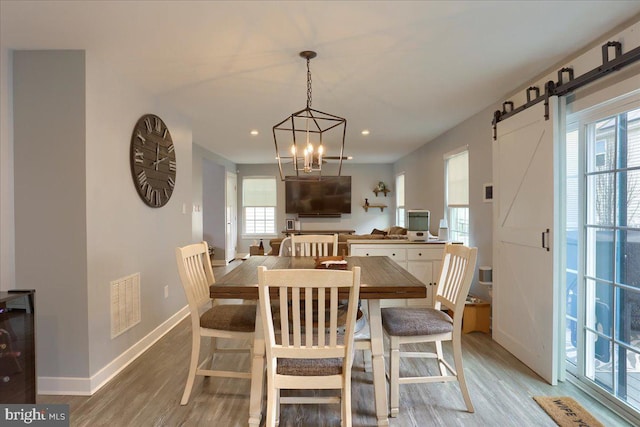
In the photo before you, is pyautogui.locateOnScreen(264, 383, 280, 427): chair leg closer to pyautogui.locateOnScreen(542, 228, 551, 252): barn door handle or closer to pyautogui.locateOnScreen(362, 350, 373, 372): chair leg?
pyautogui.locateOnScreen(362, 350, 373, 372): chair leg

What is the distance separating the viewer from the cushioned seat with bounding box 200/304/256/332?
2.34m

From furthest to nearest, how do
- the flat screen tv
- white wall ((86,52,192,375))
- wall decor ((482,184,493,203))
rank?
the flat screen tv < wall decor ((482,184,493,203)) < white wall ((86,52,192,375))

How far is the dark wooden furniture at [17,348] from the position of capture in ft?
6.61

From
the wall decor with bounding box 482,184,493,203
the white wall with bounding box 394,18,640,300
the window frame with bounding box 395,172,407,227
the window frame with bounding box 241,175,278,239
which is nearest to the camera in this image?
the white wall with bounding box 394,18,640,300

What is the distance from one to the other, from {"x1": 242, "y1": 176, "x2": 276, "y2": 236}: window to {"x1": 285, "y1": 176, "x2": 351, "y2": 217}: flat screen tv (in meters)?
0.48

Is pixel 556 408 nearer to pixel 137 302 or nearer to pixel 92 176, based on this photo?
pixel 137 302

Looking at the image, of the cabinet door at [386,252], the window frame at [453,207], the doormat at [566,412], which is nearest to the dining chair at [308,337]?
the doormat at [566,412]

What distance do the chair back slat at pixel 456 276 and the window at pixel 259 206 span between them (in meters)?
6.78

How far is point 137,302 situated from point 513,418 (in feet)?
9.73

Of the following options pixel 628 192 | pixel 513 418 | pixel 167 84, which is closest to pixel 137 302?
pixel 167 84

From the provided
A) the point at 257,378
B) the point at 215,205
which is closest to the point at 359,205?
the point at 215,205

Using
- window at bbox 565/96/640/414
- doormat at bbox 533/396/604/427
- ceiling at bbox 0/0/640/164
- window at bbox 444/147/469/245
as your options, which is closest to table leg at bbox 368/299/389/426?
doormat at bbox 533/396/604/427

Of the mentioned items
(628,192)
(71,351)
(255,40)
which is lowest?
(71,351)

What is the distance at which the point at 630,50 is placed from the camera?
6.89 ft
